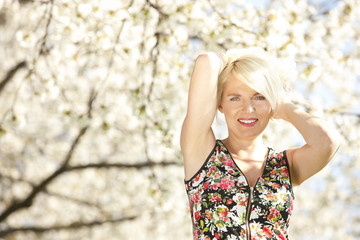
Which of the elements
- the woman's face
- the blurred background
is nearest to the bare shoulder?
the woman's face

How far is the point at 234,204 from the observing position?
195 centimetres

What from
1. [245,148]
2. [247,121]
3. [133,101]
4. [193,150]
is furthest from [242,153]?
[133,101]

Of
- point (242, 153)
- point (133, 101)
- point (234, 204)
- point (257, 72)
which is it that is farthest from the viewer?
point (133, 101)

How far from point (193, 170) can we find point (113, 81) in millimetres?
5189

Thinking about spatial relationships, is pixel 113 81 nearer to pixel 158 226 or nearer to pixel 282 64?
pixel 158 226

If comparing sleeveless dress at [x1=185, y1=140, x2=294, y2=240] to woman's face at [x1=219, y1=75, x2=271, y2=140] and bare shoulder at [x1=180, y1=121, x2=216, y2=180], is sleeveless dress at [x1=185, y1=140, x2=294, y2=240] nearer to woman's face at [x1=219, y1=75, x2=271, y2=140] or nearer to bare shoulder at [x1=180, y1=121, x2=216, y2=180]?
bare shoulder at [x1=180, y1=121, x2=216, y2=180]

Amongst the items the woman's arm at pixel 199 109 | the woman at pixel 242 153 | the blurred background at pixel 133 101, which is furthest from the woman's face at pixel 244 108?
the blurred background at pixel 133 101

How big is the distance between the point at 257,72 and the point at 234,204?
1.67 feet

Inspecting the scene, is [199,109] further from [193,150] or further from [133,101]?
[133,101]

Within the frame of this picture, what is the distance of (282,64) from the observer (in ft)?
7.27

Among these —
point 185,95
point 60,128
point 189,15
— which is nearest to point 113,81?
point 185,95

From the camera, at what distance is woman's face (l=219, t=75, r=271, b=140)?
6.86 ft

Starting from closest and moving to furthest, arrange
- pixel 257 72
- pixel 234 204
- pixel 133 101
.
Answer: pixel 234 204 < pixel 257 72 < pixel 133 101

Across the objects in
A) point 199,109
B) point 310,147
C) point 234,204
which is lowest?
point 234,204
